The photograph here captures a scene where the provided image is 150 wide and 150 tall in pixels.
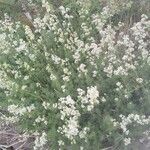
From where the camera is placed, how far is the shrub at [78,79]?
11.5 ft

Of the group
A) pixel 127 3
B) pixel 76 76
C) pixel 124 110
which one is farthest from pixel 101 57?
pixel 127 3

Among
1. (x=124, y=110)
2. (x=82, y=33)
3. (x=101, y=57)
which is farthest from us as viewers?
(x=82, y=33)

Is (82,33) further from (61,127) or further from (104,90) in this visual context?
(61,127)

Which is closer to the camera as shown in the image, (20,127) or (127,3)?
(20,127)

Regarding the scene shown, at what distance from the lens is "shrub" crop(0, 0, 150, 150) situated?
3502 millimetres

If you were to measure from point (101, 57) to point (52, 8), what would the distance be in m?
0.83

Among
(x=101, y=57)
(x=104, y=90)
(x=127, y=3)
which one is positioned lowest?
(x=104, y=90)

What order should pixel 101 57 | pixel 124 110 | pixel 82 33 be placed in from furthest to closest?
pixel 82 33 < pixel 101 57 < pixel 124 110

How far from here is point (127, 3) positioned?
14.1ft

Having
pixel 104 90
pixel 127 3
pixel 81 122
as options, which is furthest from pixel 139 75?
pixel 127 3

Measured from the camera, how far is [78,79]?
373cm

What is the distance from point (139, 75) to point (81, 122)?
0.62 m

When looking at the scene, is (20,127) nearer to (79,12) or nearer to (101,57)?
(101,57)

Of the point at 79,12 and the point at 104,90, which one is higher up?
the point at 79,12
